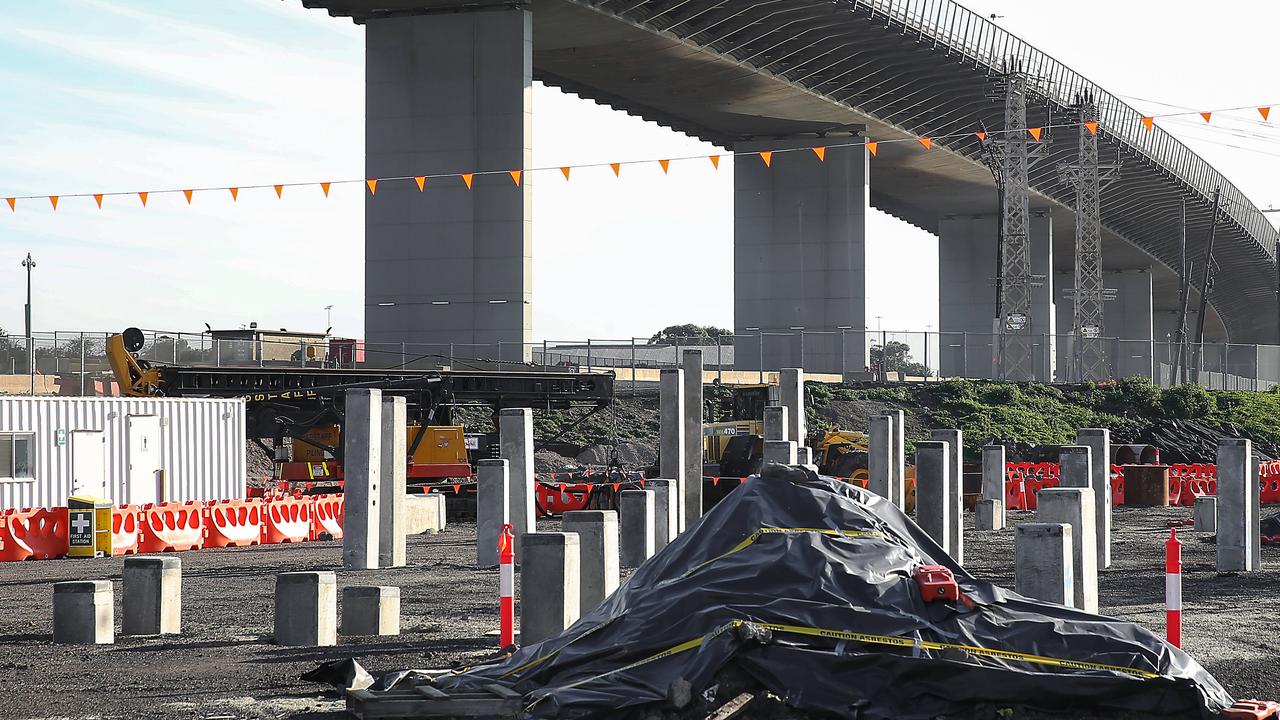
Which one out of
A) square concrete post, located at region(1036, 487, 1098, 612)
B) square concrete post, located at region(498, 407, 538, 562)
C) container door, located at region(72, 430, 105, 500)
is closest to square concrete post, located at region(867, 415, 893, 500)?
square concrete post, located at region(498, 407, 538, 562)

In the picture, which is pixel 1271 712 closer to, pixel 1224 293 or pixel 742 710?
pixel 742 710

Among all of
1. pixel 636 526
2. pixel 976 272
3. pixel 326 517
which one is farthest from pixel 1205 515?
pixel 976 272

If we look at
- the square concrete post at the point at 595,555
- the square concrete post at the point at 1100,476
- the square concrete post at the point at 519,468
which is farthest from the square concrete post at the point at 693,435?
the square concrete post at the point at 595,555

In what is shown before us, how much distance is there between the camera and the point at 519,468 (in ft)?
62.6

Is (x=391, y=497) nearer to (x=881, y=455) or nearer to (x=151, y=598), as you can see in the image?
(x=151, y=598)

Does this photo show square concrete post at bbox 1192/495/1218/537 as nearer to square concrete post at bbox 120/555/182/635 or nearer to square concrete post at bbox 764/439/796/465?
square concrete post at bbox 764/439/796/465

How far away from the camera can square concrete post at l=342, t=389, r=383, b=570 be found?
18.3 metres

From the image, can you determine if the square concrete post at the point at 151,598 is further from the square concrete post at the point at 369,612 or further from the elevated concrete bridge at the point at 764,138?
the elevated concrete bridge at the point at 764,138

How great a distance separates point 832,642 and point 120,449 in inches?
748

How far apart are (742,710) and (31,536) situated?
1598 cm

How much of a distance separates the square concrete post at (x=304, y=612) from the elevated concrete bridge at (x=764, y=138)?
102 ft

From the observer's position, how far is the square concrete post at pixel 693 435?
2303 cm

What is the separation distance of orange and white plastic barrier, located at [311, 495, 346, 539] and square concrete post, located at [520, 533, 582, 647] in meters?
14.5

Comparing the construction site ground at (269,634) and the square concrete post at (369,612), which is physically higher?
the square concrete post at (369,612)
